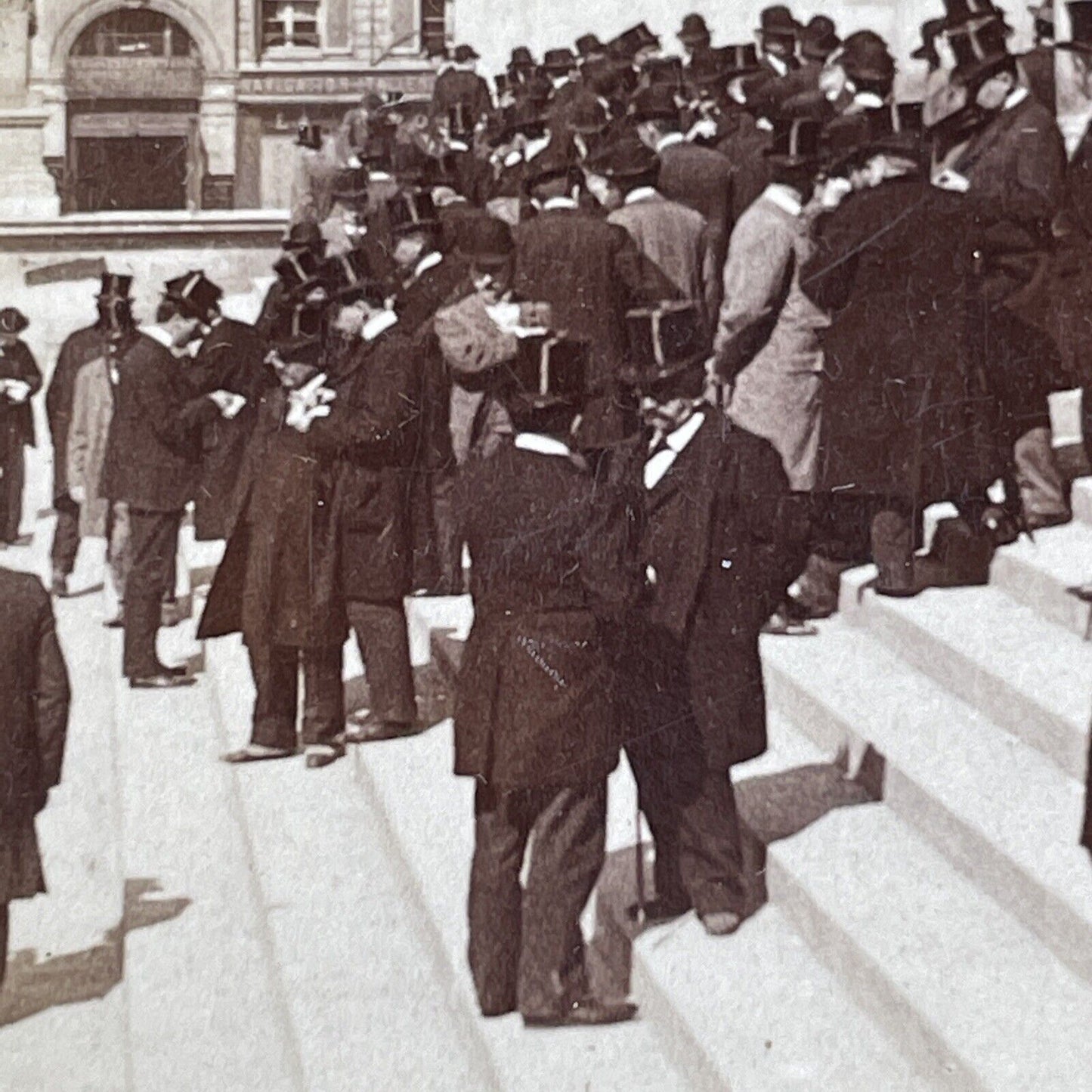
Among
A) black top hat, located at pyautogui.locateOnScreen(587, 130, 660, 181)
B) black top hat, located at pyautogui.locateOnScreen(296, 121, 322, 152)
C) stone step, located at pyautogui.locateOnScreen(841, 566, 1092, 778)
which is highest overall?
black top hat, located at pyautogui.locateOnScreen(296, 121, 322, 152)

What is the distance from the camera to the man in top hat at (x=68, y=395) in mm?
6707

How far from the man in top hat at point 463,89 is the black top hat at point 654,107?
73.4 inches

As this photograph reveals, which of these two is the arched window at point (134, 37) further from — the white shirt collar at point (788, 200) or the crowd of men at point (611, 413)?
the white shirt collar at point (788, 200)

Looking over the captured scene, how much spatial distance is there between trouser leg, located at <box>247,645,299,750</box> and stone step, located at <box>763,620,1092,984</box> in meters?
1.27

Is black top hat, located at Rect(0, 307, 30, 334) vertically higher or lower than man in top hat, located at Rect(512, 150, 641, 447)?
lower

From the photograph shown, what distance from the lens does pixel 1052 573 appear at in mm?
5156

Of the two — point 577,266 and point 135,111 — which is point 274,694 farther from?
point 135,111

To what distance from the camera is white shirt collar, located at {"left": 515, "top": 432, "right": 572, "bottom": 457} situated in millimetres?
4176

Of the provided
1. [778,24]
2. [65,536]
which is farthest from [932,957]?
[778,24]

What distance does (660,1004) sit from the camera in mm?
4270

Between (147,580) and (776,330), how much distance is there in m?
2.20

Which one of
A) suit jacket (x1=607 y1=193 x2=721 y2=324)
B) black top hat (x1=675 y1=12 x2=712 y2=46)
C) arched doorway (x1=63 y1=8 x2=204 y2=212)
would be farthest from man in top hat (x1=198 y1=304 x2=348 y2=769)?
black top hat (x1=675 y1=12 x2=712 y2=46)

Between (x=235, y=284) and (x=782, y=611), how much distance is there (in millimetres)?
2160

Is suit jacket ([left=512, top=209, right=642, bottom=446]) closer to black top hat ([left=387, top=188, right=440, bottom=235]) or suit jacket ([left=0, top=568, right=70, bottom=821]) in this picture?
black top hat ([left=387, top=188, right=440, bottom=235])
